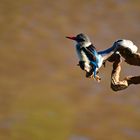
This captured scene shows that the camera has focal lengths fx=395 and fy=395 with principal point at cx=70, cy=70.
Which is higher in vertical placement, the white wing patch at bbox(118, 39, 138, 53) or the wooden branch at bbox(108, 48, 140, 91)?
the white wing patch at bbox(118, 39, 138, 53)

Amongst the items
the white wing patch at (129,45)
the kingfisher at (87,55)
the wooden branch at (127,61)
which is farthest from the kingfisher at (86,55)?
the white wing patch at (129,45)

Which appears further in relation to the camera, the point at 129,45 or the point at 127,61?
the point at 127,61

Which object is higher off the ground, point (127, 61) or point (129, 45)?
point (129, 45)

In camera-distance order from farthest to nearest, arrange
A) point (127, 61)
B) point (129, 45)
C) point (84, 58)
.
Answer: point (127, 61), point (129, 45), point (84, 58)

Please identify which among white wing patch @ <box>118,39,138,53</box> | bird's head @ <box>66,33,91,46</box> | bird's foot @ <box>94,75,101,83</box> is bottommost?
bird's foot @ <box>94,75,101,83</box>

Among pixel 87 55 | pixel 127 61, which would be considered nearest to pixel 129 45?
pixel 127 61

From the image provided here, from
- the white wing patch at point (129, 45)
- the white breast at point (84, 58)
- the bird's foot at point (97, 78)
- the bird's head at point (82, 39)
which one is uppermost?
the white wing patch at point (129, 45)

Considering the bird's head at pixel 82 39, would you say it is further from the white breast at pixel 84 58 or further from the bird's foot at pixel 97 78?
the bird's foot at pixel 97 78

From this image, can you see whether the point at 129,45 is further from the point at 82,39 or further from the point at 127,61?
the point at 82,39

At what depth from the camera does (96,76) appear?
21.2 feet

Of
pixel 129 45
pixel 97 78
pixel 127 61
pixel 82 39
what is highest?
pixel 129 45

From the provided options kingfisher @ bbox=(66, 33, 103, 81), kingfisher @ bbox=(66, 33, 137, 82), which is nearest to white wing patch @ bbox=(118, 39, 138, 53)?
kingfisher @ bbox=(66, 33, 137, 82)

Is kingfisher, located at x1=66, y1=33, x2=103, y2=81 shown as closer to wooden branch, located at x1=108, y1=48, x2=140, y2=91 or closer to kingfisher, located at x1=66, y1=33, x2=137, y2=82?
kingfisher, located at x1=66, y1=33, x2=137, y2=82

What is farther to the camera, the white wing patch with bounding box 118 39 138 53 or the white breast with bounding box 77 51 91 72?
the white wing patch with bounding box 118 39 138 53
